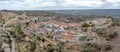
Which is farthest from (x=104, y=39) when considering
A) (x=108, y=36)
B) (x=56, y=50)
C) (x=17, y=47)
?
(x=17, y=47)

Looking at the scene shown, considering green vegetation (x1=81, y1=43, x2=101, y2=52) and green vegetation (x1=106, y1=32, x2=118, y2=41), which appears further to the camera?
green vegetation (x1=106, y1=32, x2=118, y2=41)

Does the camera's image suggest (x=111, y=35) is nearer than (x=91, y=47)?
No

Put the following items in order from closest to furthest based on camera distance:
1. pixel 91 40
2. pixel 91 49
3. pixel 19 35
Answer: pixel 91 49
pixel 91 40
pixel 19 35

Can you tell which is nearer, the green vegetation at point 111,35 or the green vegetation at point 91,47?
the green vegetation at point 91,47

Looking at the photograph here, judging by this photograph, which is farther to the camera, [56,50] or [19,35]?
[19,35]

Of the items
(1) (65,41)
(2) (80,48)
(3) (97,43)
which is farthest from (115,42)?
(1) (65,41)

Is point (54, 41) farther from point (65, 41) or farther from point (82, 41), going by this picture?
point (82, 41)

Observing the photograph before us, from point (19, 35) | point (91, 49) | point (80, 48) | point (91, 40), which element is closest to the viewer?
point (91, 49)

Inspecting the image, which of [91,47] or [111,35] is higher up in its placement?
[111,35]

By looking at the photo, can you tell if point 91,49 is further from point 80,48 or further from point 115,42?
point 115,42
